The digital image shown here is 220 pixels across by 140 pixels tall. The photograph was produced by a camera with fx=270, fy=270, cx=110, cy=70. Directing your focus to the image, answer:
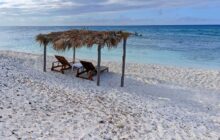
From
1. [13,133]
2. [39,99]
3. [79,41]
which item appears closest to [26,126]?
[13,133]

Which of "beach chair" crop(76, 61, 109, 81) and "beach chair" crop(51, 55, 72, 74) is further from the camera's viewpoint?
"beach chair" crop(51, 55, 72, 74)

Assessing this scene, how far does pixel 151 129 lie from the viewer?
16.4 ft

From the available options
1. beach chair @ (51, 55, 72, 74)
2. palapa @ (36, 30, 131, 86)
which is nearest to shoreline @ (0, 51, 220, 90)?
palapa @ (36, 30, 131, 86)

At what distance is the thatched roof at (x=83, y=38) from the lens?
8688mm

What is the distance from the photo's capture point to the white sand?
4625 millimetres

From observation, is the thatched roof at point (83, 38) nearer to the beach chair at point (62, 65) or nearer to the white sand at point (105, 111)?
the beach chair at point (62, 65)

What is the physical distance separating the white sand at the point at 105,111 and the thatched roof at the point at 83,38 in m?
1.31

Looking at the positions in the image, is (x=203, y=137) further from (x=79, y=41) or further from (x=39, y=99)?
(x=79, y=41)

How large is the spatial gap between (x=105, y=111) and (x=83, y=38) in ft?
13.4

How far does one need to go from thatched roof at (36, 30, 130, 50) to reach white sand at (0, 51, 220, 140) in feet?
4.29

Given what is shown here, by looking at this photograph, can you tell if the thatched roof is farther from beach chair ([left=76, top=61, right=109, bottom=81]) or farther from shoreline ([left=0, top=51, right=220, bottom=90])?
shoreline ([left=0, top=51, right=220, bottom=90])

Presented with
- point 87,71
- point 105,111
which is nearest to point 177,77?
point 87,71

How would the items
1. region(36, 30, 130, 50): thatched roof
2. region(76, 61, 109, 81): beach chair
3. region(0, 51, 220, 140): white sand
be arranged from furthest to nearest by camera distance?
region(76, 61, 109, 81): beach chair, region(36, 30, 130, 50): thatched roof, region(0, 51, 220, 140): white sand

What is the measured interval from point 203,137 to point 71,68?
7205 mm
